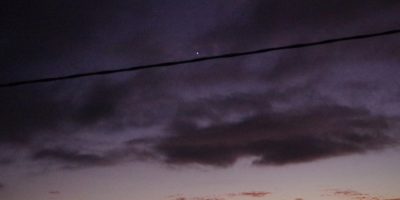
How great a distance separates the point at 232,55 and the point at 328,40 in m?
1.40

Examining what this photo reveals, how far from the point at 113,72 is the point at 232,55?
1860 millimetres

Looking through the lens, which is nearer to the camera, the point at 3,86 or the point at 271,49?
the point at 271,49

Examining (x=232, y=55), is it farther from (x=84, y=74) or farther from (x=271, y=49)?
(x=84, y=74)

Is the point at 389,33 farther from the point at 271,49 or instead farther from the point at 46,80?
the point at 46,80

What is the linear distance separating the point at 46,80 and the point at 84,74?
0.60 m

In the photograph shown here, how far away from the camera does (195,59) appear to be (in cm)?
1021

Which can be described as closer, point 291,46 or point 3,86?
point 291,46

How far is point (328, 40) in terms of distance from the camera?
9812 mm

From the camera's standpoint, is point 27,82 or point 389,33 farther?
point 27,82

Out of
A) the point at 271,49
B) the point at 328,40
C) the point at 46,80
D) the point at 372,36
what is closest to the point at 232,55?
the point at 271,49

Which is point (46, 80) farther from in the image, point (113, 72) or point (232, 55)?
point (232, 55)

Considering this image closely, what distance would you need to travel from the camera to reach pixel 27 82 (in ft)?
34.7

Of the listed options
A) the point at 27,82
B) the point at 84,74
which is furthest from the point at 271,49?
the point at 27,82

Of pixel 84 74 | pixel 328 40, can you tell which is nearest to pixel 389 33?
pixel 328 40
